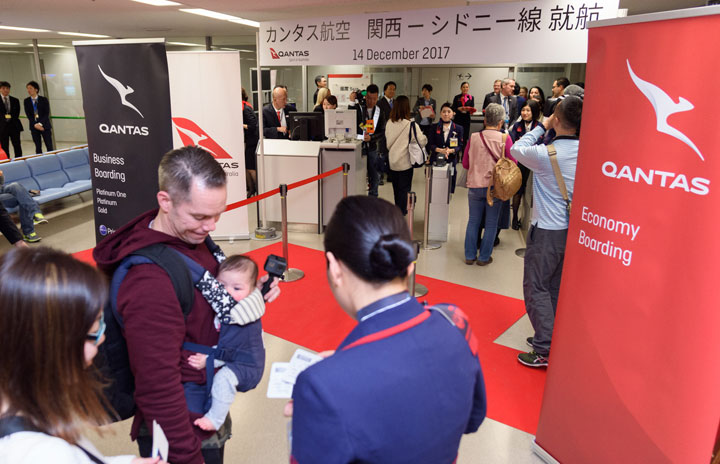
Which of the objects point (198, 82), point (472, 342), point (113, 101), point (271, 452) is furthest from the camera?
point (198, 82)

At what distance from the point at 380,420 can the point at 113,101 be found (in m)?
3.17

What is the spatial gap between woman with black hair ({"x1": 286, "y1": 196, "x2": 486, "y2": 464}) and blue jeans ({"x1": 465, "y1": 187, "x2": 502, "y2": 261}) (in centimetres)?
425

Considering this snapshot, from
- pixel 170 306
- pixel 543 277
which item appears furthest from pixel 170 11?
pixel 170 306

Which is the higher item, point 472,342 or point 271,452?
point 472,342

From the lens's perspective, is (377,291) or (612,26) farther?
(612,26)

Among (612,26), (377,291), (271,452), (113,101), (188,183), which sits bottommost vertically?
(271,452)

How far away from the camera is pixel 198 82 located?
209 inches

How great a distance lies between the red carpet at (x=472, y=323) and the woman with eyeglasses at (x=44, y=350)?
1.85 m

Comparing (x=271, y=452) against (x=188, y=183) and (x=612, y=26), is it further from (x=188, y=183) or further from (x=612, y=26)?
(x=612, y=26)

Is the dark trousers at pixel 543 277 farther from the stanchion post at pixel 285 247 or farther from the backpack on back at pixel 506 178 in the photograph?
the stanchion post at pixel 285 247

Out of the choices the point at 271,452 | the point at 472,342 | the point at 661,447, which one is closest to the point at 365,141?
the point at 271,452

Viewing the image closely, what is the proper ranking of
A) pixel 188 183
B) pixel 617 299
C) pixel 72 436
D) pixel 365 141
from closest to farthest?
pixel 72 436, pixel 188 183, pixel 617 299, pixel 365 141

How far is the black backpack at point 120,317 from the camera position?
52.9 inches

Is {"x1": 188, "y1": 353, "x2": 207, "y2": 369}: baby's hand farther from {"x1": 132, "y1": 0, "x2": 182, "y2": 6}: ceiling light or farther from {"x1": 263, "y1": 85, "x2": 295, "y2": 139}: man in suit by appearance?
{"x1": 263, "y1": 85, "x2": 295, "y2": 139}: man in suit
